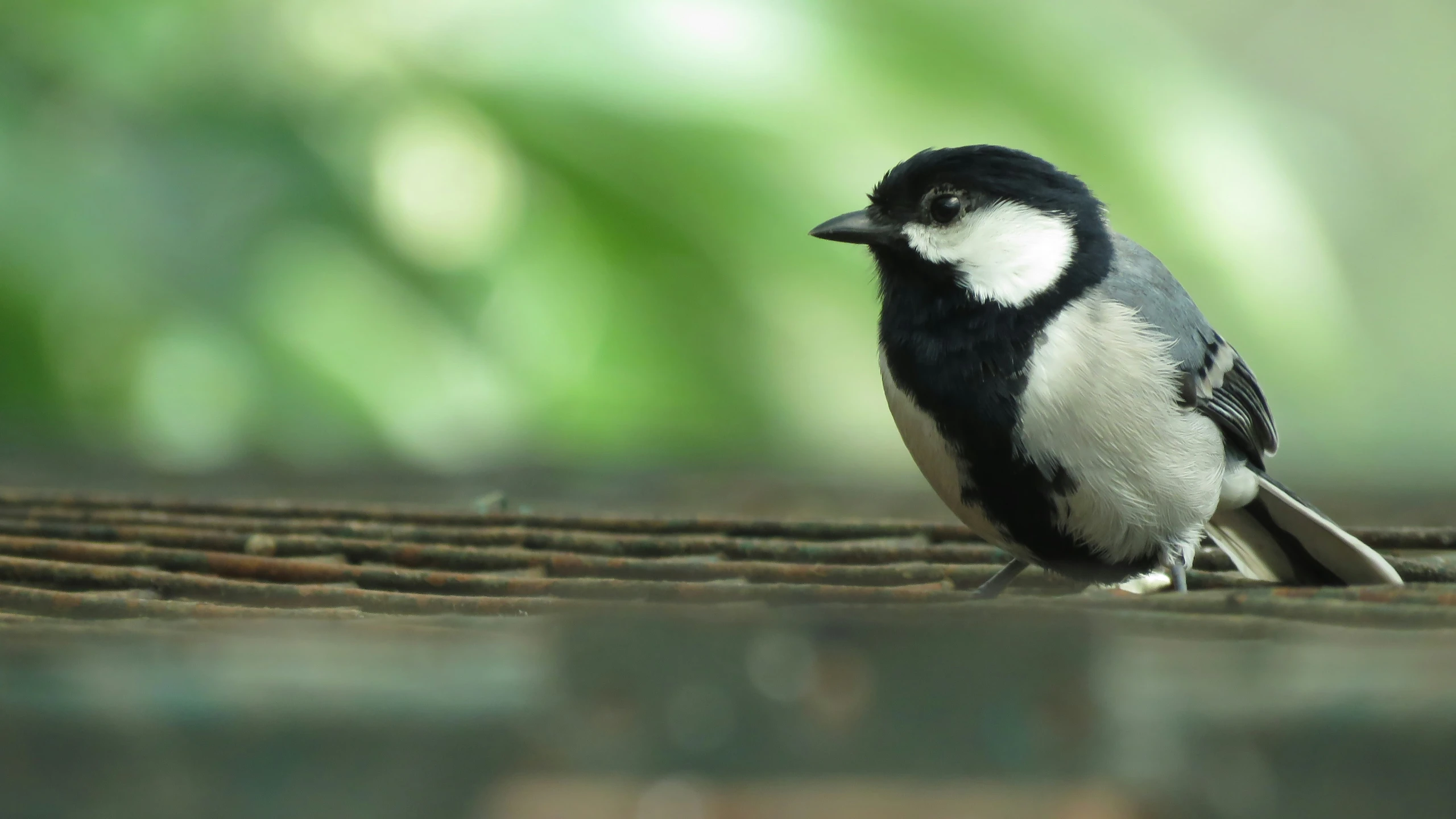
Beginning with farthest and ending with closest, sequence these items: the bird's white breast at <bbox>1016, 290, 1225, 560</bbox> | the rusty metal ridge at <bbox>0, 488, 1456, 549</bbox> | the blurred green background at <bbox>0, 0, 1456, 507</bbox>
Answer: the blurred green background at <bbox>0, 0, 1456, 507</bbox> → the rusty metal ridge at <bbox>0, 488, 1456, 549</bbox> → the bird's white breast at <bbox>1016, 290, 1225, 560</bbox>

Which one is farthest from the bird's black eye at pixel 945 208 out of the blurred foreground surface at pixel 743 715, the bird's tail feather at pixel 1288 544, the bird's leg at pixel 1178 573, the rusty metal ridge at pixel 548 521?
the blurred foreground surface at pixel 743 715

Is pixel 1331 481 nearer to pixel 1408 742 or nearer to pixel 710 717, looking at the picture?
pixel 1408 742

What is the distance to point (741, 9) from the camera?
3826mm

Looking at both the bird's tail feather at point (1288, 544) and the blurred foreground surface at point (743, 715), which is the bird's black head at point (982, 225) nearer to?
the bird's tail feather at point (1288, 544)

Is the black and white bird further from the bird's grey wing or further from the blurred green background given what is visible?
the blurred green background

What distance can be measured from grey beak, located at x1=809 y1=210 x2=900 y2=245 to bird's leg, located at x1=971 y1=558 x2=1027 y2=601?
460mm

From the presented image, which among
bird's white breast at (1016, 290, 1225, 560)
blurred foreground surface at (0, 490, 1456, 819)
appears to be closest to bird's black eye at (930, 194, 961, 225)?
bird's white breast at (1016, 290, 1225, 560)

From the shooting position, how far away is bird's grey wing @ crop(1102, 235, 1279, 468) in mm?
1812

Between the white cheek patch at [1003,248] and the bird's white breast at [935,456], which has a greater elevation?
the white cheek patch at [1003,248]

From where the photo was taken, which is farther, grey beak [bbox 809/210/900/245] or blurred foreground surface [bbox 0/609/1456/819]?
grey beak [bbox 809/210/900/245]

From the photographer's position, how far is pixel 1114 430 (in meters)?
1.70

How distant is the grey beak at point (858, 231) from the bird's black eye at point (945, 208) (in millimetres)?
56

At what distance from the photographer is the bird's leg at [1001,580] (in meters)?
1.42

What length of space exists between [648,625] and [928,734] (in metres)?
0.19
